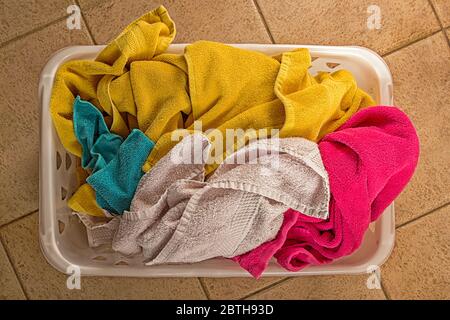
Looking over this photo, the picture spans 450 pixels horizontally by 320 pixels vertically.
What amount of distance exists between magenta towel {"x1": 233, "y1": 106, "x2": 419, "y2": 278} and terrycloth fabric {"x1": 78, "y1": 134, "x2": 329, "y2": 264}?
23mm

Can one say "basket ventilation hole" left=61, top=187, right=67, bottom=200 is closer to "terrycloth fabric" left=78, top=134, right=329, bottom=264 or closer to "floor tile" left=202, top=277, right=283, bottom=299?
"terrycloth fabric" left=78, top=134, right=329, bottom=264

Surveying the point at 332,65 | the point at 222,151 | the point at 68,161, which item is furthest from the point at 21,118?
the point at 332,65

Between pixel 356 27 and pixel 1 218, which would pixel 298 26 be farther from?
pixel 1 218

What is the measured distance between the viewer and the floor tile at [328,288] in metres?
0.95

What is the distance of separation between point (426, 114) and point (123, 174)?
0.56 metres

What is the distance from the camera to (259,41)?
0.97 meters

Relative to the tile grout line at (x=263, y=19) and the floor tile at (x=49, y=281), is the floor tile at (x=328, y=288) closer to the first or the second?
the floor tile at (x=49, y=281)

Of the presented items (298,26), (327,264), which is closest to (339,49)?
(298,26)

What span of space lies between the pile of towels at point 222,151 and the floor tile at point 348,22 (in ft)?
0.70

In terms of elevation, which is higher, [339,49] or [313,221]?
[339,49]

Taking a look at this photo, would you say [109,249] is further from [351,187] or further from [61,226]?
[351,187]

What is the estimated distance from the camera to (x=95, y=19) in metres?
0.97

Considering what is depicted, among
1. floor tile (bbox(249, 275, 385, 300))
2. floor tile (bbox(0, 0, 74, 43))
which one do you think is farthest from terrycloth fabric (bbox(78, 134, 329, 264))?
floor tile (bbox(0, 0, 74, 43))
